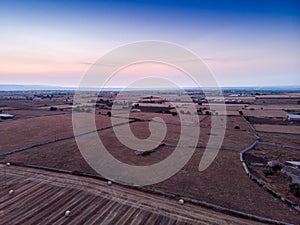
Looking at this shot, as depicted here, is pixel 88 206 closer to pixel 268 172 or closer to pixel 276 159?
pixel 268 172

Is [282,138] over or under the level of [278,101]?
under

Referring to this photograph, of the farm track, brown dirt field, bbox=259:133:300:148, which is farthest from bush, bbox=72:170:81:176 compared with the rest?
brown dirt field, bbox=259:133:300:148

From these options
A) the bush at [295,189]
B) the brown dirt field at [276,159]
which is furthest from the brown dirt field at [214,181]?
the bush at [295,189]

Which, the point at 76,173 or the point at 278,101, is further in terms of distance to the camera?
the point at 278,101

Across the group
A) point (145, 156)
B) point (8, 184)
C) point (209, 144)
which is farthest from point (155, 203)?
point (209, 144)

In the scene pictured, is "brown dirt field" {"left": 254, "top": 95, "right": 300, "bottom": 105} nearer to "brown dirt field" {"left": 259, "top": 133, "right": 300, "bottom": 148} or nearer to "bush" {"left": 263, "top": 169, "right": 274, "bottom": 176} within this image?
"brown dirt field" {"left": 259, "top": 133, "right": 300, "bottom": 148}

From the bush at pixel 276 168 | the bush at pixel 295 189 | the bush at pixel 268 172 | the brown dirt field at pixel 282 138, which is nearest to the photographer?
the bush at pixel 295 189

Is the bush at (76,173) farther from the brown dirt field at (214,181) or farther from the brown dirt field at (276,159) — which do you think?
the brown dirt field at (276,159)

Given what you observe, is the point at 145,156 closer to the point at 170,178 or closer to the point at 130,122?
the point at 170,178

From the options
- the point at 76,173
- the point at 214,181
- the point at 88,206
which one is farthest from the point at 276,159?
the point at 76,173
